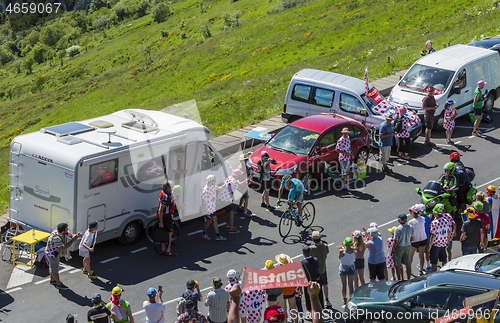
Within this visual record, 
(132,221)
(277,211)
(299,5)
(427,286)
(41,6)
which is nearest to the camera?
(427,286)

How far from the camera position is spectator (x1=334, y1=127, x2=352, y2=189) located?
A: 1563 cm

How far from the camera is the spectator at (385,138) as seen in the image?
16.7 m

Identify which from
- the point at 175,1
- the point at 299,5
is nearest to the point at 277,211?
the point at 299,5

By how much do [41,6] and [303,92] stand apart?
141 m

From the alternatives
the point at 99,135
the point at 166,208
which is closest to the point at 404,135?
the point at 166,208

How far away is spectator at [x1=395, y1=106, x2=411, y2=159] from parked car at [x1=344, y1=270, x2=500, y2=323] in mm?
9124

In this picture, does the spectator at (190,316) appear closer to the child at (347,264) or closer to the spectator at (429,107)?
the child at (347,264)

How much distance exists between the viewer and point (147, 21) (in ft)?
310

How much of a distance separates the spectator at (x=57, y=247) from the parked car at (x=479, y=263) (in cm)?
787

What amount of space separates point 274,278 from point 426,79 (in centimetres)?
1368

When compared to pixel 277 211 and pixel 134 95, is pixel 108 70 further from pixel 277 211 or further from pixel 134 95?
pixel 277 211

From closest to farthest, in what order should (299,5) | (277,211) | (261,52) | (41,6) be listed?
(277,211) < (261,52) < (299,5) < (41,6)

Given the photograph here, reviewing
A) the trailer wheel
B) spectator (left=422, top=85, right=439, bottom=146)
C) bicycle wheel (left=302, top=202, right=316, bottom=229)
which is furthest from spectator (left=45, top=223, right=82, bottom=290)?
spectator (left=422, top=85, right=439, bottom=146)

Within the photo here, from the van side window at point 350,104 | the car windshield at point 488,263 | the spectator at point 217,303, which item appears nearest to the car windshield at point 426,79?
the van side window at point 350,104
